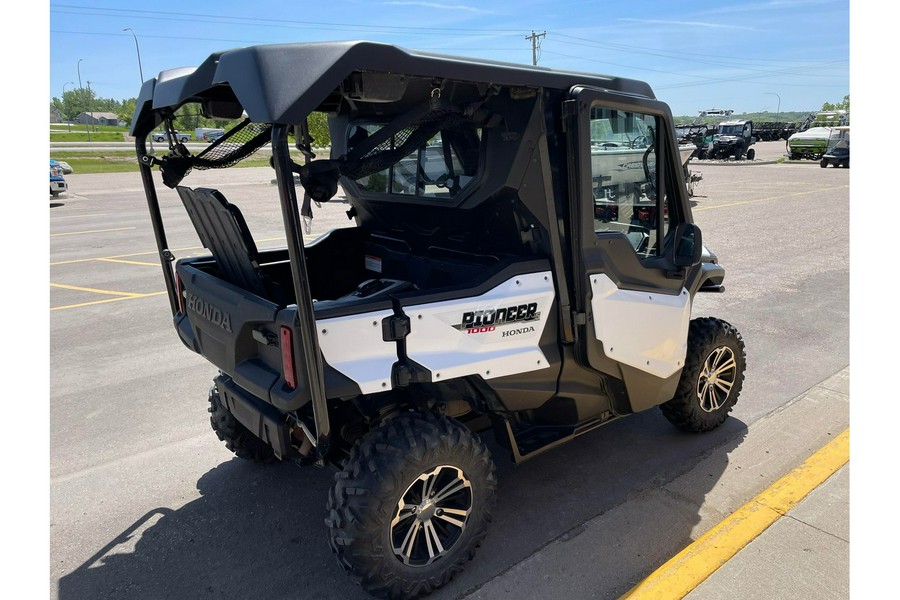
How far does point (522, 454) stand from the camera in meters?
3.46

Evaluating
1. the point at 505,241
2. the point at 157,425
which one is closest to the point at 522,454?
the point at 505,241

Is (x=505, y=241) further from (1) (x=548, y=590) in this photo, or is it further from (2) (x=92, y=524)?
(2) (x=92, y=524)

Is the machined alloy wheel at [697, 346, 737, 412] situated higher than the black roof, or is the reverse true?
the black roof

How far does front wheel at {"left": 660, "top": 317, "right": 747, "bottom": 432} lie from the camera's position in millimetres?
4266

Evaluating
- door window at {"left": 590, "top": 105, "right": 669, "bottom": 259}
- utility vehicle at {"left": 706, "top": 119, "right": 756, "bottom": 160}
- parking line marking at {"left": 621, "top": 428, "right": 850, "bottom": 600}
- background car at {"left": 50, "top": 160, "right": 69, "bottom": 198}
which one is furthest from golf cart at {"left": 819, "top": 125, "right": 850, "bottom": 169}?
door window at {"left": 590, "top": 105, "right": 669, "bottom": 259}

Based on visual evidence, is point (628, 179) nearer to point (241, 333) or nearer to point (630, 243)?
point (630, 243)

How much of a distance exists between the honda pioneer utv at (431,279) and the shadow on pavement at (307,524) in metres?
0.29

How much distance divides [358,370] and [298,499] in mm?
1391

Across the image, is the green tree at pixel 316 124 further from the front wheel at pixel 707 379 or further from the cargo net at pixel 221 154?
the front wheel at pixel 707 379

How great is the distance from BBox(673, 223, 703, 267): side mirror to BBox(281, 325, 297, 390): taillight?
88.5 inches

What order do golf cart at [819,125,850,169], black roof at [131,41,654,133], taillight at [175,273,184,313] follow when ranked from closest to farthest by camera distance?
black roof at [131,41,654,133]
taillight at [175,273,184,313]
golf cart at [819,125,850,169]

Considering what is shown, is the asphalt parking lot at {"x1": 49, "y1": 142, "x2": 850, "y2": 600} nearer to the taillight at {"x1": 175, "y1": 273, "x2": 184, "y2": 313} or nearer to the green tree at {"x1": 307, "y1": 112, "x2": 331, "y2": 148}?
the taillight at {"x1": 175, "y1": 273, "x2": 184, "y2": 313}

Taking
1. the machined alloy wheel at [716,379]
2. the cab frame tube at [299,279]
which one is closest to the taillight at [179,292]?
the cab frame tube at [299,279]

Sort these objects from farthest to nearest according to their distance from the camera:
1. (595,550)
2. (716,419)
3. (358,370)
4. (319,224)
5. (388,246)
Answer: (319,224), (716,419), (388,246), (595,550), (358,370)
